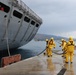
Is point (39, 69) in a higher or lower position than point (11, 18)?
lower

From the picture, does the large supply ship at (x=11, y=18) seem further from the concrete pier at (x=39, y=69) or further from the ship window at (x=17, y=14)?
the concrete pier at (x=39, y=69)

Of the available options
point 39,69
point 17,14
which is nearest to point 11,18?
point 17,14

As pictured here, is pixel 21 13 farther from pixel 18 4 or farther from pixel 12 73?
pixel 12 73

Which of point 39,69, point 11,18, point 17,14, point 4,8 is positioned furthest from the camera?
point 17,14

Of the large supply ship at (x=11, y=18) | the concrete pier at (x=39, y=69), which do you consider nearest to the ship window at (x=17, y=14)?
the large supply ship at (x=11, y=18)

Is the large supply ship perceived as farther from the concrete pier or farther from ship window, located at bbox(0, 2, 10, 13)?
the concrete pier

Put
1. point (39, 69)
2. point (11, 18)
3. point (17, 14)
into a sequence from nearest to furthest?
point (39, 69)
point (11, 18)
point (17, 14)

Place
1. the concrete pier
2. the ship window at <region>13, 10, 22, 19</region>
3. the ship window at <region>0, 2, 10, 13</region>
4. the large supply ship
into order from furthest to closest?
the ship window at <region>13, 10, 22, 19</region>, the large supply ship, the ship window at <region>0, 2, 10, 13</region>, the concrete pier

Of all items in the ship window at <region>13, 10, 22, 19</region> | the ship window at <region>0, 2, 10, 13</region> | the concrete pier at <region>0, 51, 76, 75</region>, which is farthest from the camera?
the ship window at <region>13, 10, 22, 19</region>

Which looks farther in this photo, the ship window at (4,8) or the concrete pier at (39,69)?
the ship window at (4,8)

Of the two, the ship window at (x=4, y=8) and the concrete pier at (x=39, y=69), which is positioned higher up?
the ship window at (x=4, y=8)

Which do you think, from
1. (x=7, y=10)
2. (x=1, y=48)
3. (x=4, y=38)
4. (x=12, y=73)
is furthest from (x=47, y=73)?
(x=1, y=48)

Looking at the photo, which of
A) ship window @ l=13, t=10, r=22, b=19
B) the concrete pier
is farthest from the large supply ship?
the concrete pier

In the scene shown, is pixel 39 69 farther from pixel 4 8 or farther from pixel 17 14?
pixel 17 14
